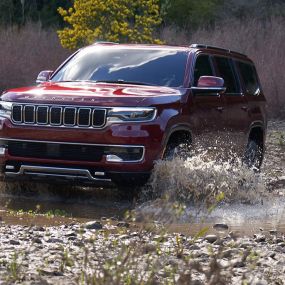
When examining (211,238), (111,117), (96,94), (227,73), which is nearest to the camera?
(211,238)

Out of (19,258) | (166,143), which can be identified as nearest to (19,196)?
(166,143)

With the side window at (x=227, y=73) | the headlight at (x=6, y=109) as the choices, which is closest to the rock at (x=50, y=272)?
the headlight at (x=6, y=109)

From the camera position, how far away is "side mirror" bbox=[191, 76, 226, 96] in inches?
430

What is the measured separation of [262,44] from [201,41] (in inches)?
64.3

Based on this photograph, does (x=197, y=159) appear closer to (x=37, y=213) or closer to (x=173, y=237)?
(x=37, y=213)

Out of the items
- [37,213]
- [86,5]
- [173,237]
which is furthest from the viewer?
[86,5]

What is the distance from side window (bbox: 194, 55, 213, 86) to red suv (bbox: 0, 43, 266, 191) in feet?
0.06

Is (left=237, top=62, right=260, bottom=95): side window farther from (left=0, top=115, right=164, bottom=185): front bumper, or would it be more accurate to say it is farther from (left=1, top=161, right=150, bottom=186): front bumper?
(left=1, top=161, right=150, bottom=186): front bumper

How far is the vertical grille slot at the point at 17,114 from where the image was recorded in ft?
33.5

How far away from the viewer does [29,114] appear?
10.2 m

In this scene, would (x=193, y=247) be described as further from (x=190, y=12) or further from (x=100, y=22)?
(x=190, y=12)

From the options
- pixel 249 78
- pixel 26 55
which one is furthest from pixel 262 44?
pixel 249 78

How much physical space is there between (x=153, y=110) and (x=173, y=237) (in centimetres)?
233

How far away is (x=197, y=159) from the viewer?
1054cm
